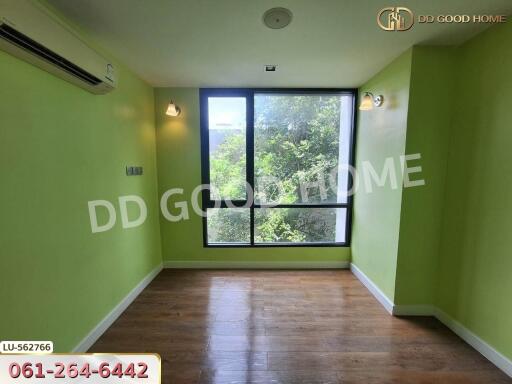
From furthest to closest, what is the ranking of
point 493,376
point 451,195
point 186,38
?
point 451,195, point 186,38, point 493,376

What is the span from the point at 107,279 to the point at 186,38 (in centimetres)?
219

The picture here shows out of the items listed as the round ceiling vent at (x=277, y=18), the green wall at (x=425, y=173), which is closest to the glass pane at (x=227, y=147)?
the round ceiling vent at (x=277, y=18)

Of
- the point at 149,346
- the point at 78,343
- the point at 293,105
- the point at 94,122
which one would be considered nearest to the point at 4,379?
the point at 78,343

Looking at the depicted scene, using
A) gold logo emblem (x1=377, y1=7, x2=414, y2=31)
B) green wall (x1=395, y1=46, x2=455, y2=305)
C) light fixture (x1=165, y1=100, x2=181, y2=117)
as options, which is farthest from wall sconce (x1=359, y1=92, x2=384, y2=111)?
light fixture (x1=165, y1=100, x2=181, y2=117)

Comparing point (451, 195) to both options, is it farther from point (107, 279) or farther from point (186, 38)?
point (107, 279)

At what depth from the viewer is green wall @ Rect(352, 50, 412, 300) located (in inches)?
81.9

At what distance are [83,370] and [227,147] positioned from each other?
98.7 inches

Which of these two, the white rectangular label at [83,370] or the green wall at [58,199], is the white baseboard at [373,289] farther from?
the green wall at [58,199]

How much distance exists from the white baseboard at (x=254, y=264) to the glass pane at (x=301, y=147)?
0.88 m

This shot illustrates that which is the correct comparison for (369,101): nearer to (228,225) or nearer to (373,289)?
(373,289)

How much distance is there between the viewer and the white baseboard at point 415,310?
214 cm

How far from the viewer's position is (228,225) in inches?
126

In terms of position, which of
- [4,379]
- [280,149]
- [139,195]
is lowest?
[4,379]

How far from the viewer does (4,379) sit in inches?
42.4
